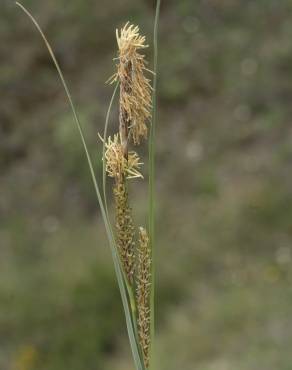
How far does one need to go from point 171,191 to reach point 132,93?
4196 mm

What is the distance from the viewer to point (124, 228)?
0.97m

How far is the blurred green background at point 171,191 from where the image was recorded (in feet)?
14.2

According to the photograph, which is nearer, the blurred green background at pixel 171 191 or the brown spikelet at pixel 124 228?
the brown spikelet at pixel 124 228

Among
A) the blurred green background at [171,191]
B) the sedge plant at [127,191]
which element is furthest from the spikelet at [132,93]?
the blurred green background at [171,191]

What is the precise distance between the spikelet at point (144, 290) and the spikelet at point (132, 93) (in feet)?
0.31

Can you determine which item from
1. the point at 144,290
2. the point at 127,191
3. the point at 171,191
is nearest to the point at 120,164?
the point at 127,191

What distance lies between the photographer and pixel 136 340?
102cm

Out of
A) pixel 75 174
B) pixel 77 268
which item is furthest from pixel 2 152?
pixel 77 268

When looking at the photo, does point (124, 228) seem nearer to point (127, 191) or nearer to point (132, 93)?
point (127, 191)

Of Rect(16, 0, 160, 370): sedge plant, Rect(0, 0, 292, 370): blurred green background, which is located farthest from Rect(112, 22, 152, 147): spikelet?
Rect(0, 0, 292, 370): blurred green background

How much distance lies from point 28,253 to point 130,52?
13.1ft

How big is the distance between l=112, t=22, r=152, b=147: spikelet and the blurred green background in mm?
2882

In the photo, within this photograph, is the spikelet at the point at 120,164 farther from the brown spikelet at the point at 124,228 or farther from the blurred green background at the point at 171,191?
the blurred green background at the point at 171,191

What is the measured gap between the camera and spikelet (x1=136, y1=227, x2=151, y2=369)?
0.99 m
